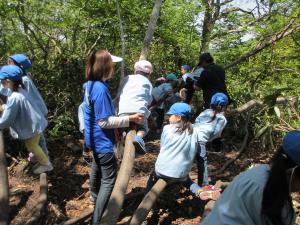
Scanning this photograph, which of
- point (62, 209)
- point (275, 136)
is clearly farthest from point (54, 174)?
point (275, 136)

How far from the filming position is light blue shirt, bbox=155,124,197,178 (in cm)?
440

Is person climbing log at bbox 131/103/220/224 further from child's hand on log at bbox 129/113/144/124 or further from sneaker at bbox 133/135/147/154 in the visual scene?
child's hand on log at bbox 129/113/144/124

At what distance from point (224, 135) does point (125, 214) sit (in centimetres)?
355

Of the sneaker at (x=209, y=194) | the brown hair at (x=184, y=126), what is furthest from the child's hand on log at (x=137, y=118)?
the sneaker at (x=209, y=194)

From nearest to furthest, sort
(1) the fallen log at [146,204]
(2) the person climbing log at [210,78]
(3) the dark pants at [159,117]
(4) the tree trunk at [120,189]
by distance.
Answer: (4) the tree trunk at [120,189], (1) the fallen log at [146,204], (2) the person climbing log at [210,78], (3) the dark pants at [159,117]

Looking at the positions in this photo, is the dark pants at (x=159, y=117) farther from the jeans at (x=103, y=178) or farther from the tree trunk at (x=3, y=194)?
the tree trunk at (x=3, y=194)

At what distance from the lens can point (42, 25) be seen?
8438 millimetres

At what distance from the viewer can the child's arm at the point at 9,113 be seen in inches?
172

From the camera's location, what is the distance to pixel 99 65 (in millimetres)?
3643

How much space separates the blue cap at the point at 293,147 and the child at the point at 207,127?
331cm

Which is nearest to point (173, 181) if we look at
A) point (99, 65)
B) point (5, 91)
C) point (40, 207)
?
point (40, 207)

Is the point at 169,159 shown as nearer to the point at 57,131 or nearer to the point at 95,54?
the point at 95,54

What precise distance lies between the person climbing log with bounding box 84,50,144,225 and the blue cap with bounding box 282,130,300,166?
2189mm

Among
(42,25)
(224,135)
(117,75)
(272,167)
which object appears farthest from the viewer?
(117,75)
